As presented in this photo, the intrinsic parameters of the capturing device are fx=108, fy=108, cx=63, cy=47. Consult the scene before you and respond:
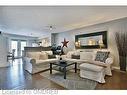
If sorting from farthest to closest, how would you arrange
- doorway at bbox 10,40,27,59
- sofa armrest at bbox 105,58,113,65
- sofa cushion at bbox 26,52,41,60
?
doorway at bbox 10,40,27,59
sofa cushion at bbox 26,52,41,60
sofa armrest at bbox 105,58,113,65

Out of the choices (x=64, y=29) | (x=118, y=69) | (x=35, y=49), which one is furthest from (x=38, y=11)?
(x=118, y=69)

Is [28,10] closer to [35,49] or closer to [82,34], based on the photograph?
[35,49]

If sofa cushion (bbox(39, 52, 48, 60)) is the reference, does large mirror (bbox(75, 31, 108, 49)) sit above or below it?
above

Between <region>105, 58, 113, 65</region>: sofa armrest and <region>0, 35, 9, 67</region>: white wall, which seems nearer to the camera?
<region>105, 58, 113, 65</region>: sofa armrest

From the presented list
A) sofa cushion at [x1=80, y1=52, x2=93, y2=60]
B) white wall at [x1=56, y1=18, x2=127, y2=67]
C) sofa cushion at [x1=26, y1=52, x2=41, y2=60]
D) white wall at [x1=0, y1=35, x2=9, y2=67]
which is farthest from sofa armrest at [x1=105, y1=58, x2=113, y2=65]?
white wall at [x1=0, y1=35, x2=9, y2=67]

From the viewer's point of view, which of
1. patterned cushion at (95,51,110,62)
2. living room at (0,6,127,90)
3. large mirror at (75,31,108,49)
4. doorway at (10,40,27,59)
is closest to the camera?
living room at (0,6,127,90)

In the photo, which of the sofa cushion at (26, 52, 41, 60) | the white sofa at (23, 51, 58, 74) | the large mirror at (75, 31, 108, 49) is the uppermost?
the large mirror at (75, 31, 108, 49)

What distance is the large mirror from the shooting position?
4511mm

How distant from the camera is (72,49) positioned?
5504mm

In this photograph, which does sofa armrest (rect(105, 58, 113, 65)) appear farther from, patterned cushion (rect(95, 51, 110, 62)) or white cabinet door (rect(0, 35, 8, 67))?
white cabinet door (rect(0, 35, 8, 67))

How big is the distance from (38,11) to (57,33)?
8.04 feet

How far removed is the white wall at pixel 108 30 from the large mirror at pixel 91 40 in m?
0.18

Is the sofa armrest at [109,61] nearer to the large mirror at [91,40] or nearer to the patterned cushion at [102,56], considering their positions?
the patterned cushion at [102,56]

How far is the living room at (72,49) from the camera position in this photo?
2.86 meters
